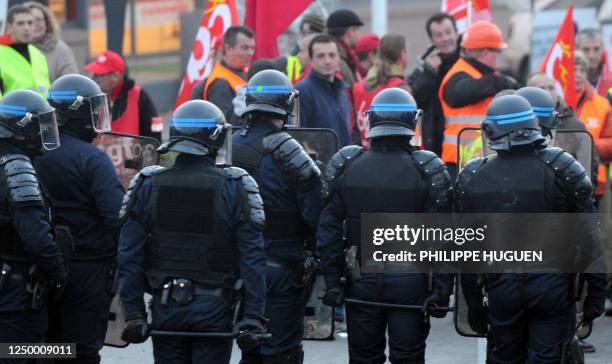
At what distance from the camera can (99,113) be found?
7633 millimetres

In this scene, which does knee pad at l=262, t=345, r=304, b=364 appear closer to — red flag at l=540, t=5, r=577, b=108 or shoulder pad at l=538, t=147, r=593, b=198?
shoulder pad at l=538, t=147, r=593, b=198

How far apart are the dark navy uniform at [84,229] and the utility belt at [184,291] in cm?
102

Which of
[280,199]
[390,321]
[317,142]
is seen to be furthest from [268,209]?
[390,321]

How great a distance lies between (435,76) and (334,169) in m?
4.16

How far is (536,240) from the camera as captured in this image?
703cm

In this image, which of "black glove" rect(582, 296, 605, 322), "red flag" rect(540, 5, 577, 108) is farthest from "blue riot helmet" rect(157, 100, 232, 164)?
"red flag" rect(540, 5, 577, 108)

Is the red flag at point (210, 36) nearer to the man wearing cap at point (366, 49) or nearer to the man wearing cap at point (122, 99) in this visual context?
the man wearing cap at point (366, 49)

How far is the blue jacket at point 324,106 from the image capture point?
10133 mm

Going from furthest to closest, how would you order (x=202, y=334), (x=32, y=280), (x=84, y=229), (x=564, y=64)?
(x=564, y=64), (x=84, y=229), (x=32, y=280), (x=202, y=334)

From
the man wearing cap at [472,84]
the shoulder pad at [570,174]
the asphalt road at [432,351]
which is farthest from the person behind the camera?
the man wearing cap at [472,84]

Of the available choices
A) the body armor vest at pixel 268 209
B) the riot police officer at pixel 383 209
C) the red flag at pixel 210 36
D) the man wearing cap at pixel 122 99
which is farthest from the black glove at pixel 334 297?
the red flag at pixel 210 36

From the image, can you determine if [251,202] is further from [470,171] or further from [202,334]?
[470,171]

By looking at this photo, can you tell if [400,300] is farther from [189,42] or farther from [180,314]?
[189,42]

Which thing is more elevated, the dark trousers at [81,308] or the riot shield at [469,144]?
the riot shield at [469,144]
